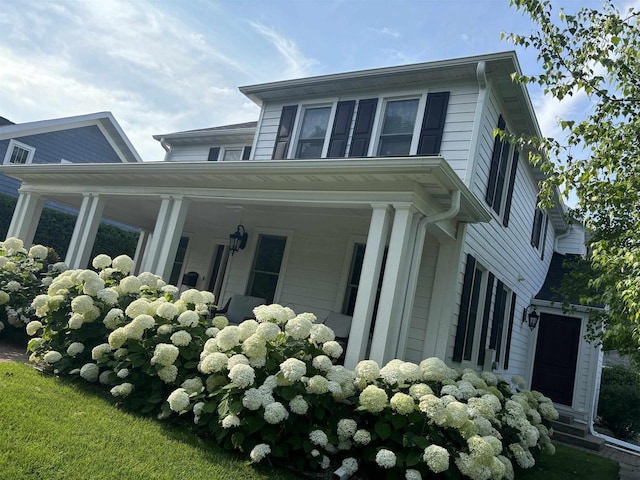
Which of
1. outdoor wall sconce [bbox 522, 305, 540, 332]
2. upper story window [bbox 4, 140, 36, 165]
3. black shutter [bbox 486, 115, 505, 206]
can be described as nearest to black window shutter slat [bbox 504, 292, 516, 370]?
outdoor wall sconce [bbox 522, 305, 540, 332]

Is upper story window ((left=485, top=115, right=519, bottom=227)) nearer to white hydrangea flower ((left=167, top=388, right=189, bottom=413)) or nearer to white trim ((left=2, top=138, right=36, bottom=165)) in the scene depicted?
white hydrangea flower ((left=167, top=388, right=189, bottom=413))

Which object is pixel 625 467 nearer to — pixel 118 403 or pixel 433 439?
pixel 433 439

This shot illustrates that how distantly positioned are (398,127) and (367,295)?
3619 mm

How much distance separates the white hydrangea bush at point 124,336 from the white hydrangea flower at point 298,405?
93 centimetres

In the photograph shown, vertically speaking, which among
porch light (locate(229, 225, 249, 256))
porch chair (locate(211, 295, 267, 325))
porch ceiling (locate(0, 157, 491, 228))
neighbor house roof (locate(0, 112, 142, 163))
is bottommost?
porch chair (locate(211, 295, 267, 325))

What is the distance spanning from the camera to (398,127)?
731cm

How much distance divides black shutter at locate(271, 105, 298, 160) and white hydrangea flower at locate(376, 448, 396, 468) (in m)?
6.12

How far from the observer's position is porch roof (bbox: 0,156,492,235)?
15.8ft

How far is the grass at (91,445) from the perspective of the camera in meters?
2.66

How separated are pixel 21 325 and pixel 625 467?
911 centimetres

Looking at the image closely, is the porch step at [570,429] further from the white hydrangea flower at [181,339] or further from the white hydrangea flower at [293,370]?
the white hydrangea flower at [181,339]

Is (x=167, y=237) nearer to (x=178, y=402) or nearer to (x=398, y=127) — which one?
(x=178, y=402)

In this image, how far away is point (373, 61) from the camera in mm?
7473

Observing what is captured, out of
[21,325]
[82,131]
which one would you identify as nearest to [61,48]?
[21,325]
